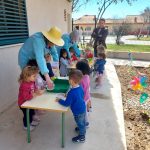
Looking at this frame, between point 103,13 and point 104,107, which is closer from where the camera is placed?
point 104,107

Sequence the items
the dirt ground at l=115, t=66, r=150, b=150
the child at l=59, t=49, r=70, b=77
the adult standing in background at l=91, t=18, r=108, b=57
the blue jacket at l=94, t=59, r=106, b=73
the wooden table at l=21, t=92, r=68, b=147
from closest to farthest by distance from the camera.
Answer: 1. the wooden table at l=21, t=92, r=68, b=147
2. the dirt ground at l=115, t=66, r=150, b=150
3. the child at l=59, t=49, r=70, b=77
4. the blue jacket at l=94, t=59, r=106, b=73
5. the adult standing in background at l=91, t=18, r=108, b=57

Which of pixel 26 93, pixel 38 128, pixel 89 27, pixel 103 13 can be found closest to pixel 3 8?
pixel 26 93

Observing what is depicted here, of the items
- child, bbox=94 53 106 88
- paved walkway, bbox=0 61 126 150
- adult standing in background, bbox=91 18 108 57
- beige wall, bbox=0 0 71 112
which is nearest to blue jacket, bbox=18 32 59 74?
beige wall, bbox=0 0 71 112

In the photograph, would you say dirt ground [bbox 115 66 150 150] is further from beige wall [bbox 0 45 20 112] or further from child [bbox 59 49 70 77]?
beige wall [bbox 0 45 20 112]

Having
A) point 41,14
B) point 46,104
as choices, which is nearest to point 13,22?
point 41,14

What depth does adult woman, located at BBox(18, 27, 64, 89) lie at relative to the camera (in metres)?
3.14

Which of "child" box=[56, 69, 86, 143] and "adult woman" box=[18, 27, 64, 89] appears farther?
"adult woman" box=[18, 27, 64, 89]

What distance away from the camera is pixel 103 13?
1605 cm

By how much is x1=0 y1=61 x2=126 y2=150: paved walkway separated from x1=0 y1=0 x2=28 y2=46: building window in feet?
4.36

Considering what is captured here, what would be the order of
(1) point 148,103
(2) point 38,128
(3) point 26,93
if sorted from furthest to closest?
1. (1) point 148,103
2. (2) point 38,128
3. (3) point 26,93

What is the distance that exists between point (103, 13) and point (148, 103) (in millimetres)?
12104

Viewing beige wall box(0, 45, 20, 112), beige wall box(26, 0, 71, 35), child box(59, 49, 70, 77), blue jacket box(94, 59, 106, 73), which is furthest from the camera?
blue jacket box(94, 59, 106, 73)

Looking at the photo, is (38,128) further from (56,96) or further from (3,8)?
(3,8)

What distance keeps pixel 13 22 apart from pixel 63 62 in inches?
50.9
